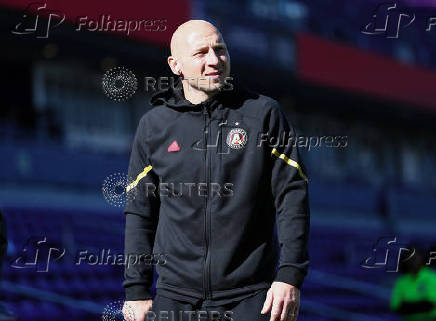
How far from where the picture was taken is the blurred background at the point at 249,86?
37.0ft

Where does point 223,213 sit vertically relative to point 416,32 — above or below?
below

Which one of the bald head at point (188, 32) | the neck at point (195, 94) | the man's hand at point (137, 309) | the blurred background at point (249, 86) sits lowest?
the man's hand at point (137, 309)

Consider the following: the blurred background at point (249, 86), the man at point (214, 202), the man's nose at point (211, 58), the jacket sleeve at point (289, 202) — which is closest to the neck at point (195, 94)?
the man at point (214, 202)

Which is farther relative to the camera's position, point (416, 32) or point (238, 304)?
point (416, 32)

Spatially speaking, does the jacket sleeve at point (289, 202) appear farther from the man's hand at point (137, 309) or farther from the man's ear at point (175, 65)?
the man's hand at point (137, 309)

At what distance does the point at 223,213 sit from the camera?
3.15 metres

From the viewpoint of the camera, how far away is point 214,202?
3160mm

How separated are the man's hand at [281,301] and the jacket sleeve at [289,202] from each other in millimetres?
24

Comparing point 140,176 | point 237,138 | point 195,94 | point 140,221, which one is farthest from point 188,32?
point 140,221

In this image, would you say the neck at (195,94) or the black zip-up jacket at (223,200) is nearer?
the black zip-up jacket at (223,200)

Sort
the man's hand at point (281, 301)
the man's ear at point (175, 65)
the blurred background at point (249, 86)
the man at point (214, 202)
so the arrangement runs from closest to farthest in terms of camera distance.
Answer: the man's hand at point (281, 301) < the man at point (214, 202) < the man's ear at point (175, 65) < the blurred background at point (249, 86)

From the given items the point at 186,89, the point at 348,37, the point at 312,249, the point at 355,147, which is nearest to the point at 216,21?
the point at 312,249

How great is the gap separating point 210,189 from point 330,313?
9577 mm

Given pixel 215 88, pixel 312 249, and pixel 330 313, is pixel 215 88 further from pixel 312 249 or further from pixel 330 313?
pixel 312 249
